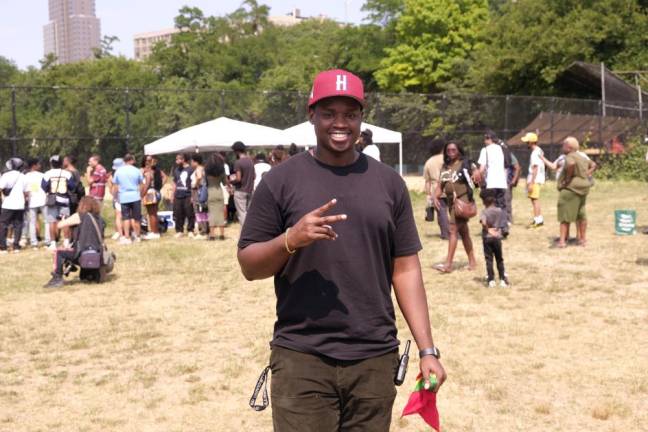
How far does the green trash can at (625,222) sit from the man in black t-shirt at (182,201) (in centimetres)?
788

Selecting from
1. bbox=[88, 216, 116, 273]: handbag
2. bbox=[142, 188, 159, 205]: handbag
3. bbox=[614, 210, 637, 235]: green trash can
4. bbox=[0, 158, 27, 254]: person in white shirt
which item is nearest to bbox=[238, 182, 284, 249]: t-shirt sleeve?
bbox=[88, 216, 116, 273]: handbag

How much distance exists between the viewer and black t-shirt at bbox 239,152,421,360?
290 centimetres

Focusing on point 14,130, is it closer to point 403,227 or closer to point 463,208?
point 463,208

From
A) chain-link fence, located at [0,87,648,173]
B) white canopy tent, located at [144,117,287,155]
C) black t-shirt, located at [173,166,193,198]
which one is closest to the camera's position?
black t-shirt, located at [173,166,193,198]

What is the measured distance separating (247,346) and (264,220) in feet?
15.7

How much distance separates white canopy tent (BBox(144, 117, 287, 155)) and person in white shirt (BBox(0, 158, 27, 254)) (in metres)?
4.24

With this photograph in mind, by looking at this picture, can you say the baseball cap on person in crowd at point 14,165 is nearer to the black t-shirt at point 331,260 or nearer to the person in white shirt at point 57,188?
the person in white shirt at point 57,188

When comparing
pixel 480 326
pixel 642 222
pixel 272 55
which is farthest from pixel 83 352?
pixel 272 55

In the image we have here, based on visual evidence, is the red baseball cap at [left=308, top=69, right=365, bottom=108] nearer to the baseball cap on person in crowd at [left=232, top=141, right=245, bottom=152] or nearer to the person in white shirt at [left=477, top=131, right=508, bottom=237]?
the person in white shirt at [left=477, top=131, right=508, bottom=237]

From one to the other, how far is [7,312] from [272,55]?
61.9 m

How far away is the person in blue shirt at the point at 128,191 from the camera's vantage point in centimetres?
1475

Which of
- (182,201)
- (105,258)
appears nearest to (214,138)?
(182,201)

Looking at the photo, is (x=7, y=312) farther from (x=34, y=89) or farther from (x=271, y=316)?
(x=34, y=89)

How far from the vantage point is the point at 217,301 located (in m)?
9.83
